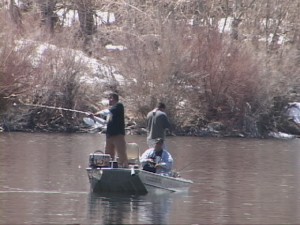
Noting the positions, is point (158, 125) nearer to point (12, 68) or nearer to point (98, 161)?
point (98, 161)

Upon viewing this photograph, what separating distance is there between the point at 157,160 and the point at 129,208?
2.45 metres

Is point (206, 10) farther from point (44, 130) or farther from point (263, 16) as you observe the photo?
point (44, 130)

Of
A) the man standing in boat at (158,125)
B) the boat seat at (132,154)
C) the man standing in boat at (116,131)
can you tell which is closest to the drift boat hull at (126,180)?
the man standing in boat at (116,131)

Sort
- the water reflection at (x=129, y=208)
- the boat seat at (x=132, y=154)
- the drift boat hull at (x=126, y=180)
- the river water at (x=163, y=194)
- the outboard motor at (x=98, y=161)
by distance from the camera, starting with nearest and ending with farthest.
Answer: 1. the water reflection at (x=129, y=208)
2. the river water at (x=163, y=194)
3. the drift boat hull at (x=126, y=180)
4. the outboard motor at (x=98, y=161)
5. the boat seat at (x=132, y=154)

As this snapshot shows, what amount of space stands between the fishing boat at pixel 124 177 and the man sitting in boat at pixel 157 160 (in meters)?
0.14

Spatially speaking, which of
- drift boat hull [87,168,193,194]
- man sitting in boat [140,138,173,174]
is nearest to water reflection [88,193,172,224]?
drift boat hull [87,168,193,194]

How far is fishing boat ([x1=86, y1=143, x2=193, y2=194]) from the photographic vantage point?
821 inches

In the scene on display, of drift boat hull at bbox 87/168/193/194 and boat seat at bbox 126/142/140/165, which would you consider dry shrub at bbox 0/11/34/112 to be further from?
drift boat hull at bbox 87/168/193/194

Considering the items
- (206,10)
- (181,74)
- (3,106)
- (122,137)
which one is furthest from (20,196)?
(206,10)

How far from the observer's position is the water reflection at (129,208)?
704 inches

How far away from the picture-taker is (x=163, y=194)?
2172 centimetres

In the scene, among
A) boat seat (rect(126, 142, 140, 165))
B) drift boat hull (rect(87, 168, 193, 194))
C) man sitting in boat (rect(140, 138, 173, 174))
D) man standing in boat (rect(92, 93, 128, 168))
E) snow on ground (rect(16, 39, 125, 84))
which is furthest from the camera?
snow on ground (rect(16, 39, 125, 84))

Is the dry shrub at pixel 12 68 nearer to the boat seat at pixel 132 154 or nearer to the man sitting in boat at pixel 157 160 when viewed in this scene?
the boat seat at pixel 132 154

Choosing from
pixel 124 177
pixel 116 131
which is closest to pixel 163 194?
pixel 124 177
